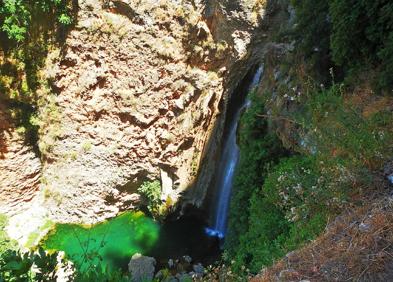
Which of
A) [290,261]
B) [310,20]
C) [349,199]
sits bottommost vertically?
[290,261]

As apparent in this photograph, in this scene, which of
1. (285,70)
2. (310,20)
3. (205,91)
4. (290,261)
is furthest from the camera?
(205,91)

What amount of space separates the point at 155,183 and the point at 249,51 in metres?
4.83

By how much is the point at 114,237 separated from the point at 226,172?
12.4 ft

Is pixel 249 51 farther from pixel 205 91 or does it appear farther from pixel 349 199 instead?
pixel 349 199

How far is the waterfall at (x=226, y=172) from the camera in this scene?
38.3ft

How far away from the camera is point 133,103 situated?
11469 mm

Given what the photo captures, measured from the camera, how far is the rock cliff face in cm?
1074

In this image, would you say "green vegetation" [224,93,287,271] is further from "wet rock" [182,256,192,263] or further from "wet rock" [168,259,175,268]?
"wet rock" [168,259,175,268]

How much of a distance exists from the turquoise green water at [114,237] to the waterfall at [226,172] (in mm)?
1882

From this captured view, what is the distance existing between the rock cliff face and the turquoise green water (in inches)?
13.8

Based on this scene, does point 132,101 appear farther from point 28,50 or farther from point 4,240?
point 4,240

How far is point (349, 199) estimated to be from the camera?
13.5 feet

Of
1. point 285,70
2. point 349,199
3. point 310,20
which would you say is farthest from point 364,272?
point 285,70

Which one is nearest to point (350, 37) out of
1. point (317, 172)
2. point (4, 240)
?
point (317, 172)
